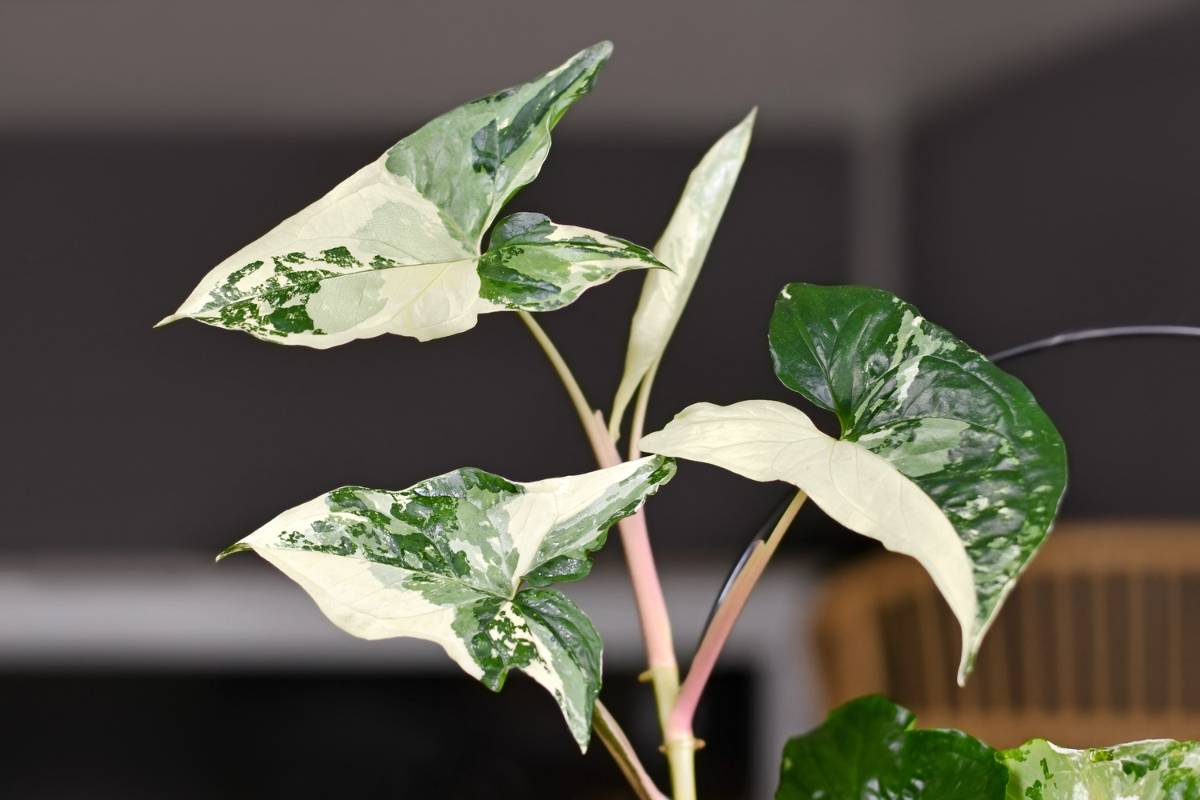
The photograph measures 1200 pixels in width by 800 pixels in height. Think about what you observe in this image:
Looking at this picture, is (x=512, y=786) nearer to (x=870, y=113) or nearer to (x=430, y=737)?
(x=430, y=737)

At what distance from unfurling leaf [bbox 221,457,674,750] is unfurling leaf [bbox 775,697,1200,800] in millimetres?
69

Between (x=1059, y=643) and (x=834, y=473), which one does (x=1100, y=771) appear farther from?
(x=1059, y=643)

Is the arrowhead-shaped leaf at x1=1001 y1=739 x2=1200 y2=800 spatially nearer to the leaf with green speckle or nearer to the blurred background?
the leaf with green speckle

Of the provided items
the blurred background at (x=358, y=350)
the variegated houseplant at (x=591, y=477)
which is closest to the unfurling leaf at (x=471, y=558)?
the variegated houseplant at (x=591, y=477)

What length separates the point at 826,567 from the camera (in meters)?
1.82

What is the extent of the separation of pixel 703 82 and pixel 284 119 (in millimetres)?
723

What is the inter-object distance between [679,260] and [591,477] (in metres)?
0.08

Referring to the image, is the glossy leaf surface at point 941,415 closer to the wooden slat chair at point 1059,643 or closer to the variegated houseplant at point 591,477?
the variegated houseplant at point 591,477

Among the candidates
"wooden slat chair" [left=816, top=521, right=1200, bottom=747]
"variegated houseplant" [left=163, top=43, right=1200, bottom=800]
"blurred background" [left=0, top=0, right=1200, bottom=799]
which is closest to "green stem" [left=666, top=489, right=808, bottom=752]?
"variegated houseplant" [left=163, top=43, right=1200, bottom=800]

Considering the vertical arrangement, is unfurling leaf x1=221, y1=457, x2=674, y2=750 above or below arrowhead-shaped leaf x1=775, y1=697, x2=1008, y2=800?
above

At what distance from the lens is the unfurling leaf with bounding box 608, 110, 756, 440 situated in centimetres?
25

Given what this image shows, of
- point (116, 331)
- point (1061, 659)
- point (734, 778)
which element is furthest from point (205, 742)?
point (1061, 659)

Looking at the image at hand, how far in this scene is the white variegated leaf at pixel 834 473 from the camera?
0.17 m

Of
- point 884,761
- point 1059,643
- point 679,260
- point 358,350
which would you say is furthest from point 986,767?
point 358,350
